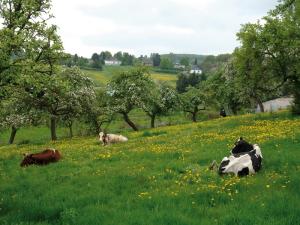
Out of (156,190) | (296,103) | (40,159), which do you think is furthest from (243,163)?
(296,103)

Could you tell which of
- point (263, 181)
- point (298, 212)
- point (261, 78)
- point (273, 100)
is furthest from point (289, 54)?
point (273, 100)

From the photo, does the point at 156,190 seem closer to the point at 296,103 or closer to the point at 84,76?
the point at 296,103

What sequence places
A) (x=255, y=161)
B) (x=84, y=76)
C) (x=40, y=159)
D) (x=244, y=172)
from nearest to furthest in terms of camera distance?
1. (x=244, y=172)
2. (x=255, y=161)
3. (x=40, y=159)
4. (x=84, y=76)

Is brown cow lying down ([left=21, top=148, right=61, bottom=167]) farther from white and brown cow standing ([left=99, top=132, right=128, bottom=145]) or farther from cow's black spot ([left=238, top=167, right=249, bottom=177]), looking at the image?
cow's black spot ([left=238, top=167, right=249, bottom=177])

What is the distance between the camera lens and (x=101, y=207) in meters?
13.5

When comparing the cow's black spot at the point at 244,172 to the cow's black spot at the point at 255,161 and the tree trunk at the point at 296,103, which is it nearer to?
the cow's black spot at the point at 255,161

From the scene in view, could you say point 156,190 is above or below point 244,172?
below

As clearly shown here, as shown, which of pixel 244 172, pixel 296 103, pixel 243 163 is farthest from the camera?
pixel 296 103

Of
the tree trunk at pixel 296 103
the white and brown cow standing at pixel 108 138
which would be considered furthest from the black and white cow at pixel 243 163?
the tree trunk at pixel 296 103

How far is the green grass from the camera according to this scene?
40.0 feet

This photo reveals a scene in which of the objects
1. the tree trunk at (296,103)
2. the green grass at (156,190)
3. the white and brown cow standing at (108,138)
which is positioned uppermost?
the tree trunk at (296,103)

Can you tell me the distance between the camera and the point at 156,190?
15016 millimetres

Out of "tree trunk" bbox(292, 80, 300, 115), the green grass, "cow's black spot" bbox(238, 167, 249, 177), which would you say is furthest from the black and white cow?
"tree trunk" bbox(292, 80, 300, 115)

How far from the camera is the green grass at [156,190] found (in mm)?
12205
